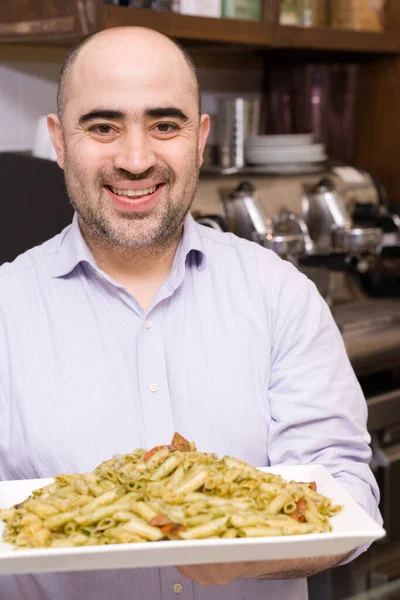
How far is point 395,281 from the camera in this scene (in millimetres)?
2588

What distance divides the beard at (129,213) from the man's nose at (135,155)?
0.05ft

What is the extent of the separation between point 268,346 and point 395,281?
50.7 inches

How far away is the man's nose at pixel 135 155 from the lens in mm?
1312

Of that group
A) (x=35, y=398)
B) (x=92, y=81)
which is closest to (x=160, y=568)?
(x=35, y=398)

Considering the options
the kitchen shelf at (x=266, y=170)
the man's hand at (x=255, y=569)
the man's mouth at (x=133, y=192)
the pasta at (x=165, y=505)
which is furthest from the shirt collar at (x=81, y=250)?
the kitchen shelf at (x=266, y=170)

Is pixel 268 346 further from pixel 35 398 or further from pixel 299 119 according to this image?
pixel 299 119

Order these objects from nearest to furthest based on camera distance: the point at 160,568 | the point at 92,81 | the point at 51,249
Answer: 1. the point at 160,568
2. the point at 92,81
3. the point at 51,249

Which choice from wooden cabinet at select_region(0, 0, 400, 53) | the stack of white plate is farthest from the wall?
the stack of white plate

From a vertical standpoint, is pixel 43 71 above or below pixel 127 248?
above

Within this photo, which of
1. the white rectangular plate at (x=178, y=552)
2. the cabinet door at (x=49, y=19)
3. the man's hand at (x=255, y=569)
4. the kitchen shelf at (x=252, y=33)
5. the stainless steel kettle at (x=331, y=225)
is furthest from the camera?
the stainless steel kettle at (x=331, y=225)

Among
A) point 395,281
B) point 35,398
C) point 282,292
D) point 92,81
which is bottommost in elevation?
point 395,281

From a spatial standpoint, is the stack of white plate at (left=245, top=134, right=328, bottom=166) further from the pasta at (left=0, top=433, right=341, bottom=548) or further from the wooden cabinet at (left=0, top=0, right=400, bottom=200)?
the pasta at (left=0, top=433, right=341, bottom=548)

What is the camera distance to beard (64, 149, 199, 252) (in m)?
1.35

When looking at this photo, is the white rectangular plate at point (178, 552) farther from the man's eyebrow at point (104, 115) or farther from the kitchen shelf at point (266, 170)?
the kitchen shelf at point (266, 170)
